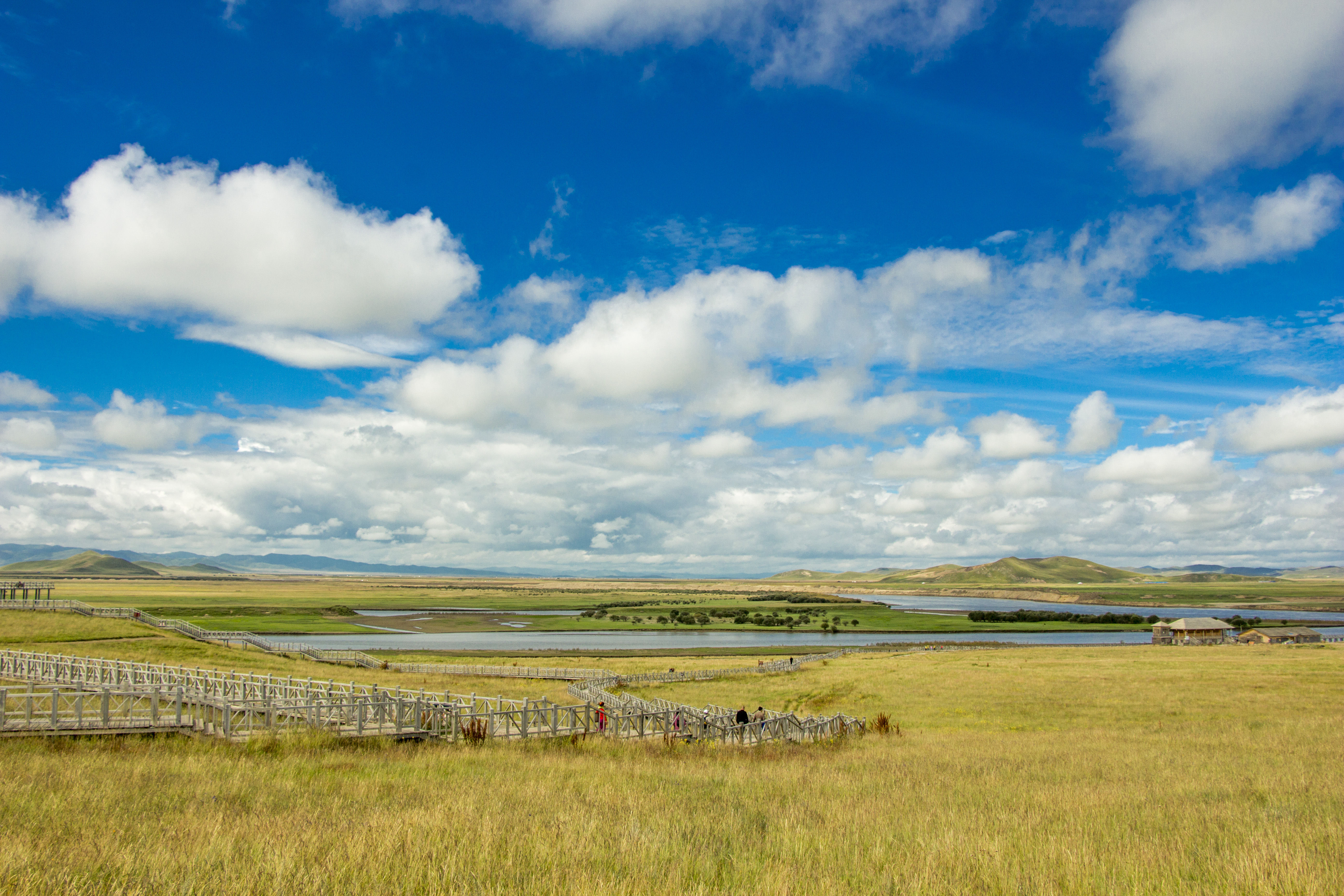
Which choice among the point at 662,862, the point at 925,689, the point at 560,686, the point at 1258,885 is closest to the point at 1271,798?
the point at 1258,885

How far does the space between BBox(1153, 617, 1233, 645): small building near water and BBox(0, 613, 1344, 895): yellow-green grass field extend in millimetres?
83520

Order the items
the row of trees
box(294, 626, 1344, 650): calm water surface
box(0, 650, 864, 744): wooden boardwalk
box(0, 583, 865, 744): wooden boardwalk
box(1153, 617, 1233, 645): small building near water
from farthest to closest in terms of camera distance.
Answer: the row of trees, box(294, 626, 1344, 650): calm water surface, box(1153, 617, 1233, 645): small building near water, box(0, 583, 865, 744): wooden boardwalk, box(0, 650, 864, 744): wooden boardwalk

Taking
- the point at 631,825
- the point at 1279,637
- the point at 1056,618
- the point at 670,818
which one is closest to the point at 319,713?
the point at 670,818

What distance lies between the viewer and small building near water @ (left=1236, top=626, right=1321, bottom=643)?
290 ft

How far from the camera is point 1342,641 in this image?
86.4 meters

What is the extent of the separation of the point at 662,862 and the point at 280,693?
91.2ft

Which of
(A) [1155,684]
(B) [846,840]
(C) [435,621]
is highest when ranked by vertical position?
(B) [846,840]

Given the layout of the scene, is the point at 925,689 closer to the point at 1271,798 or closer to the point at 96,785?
the point at 1271,798

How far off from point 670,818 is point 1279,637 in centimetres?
11101

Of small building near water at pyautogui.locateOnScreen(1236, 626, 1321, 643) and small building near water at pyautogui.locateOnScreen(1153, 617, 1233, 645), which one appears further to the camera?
small building near water at pyautogui.locateOnScreen(1153, 617, 1233, 645)

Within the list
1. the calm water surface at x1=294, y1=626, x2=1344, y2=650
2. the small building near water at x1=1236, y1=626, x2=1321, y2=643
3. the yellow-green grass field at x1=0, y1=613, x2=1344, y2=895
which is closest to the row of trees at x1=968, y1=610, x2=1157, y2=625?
the calm water surface at x1=294, y1=626, x2=1344, y2=650

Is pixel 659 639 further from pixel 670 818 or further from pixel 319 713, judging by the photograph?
pixel 670 818

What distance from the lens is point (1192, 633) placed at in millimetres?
94625

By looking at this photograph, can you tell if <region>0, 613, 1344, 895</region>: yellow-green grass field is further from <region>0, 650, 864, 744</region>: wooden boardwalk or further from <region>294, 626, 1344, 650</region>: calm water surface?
<region>294, 626, 1344, 650</region>: calm water surface
